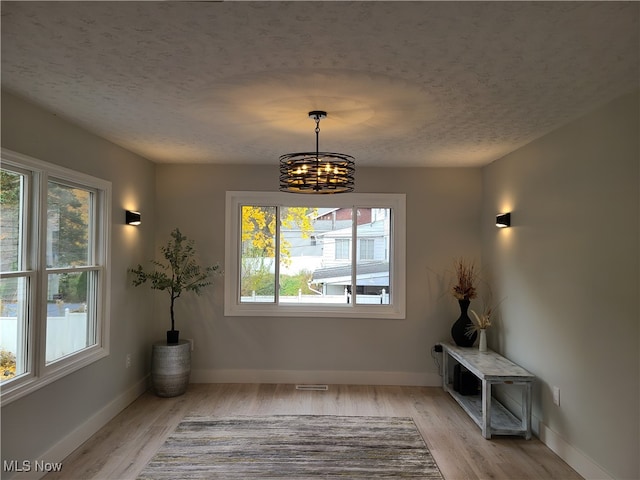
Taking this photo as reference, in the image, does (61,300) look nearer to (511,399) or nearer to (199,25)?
(199,25)

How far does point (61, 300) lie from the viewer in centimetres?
345

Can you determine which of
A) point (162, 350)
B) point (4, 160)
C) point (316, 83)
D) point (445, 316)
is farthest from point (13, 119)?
point (445, 316)

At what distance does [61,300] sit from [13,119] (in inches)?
53.5

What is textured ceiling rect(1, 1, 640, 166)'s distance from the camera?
1.80 metres

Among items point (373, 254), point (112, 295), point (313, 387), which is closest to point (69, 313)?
point (112, 295)

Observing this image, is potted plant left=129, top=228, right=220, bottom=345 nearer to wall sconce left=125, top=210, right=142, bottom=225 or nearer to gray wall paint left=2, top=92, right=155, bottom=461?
gray wall paint left=2, top=92, right=155, bottom=461

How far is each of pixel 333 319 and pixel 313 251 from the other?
809 millimetres

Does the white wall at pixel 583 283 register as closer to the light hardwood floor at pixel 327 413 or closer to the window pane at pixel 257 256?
the light hardwood floor at pixel 327 413

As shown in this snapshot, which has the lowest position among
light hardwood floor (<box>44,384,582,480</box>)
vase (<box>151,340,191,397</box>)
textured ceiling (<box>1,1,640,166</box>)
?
light hardwood floor (<box>44,384,582,480</box>)

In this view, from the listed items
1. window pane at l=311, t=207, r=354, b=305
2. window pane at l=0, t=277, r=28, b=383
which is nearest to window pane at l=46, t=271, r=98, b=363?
window pane at l=0, t=277, r=28, b=383

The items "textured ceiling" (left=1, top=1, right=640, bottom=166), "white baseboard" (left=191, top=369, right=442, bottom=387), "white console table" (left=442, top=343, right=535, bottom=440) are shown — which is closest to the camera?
"textured ceiling" (left=1, top=1, right=640, bottom=166)

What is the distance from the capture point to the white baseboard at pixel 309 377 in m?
5.17

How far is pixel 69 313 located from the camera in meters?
3.54

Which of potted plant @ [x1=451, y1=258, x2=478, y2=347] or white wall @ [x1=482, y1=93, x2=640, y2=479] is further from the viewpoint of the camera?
potted plant @ [x1=451, y1=258, x2=478, y2=347]
